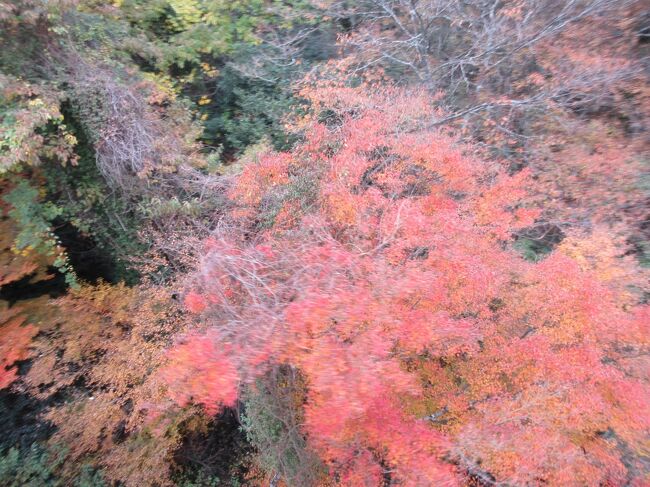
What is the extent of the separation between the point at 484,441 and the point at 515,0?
11476 millimetres

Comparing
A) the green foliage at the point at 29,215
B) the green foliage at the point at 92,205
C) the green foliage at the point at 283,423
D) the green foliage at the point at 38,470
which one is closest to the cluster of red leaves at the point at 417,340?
the green foliage at the point at 283,423

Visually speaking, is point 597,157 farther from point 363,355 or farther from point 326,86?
point 363,355

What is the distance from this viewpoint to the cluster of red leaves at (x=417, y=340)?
6.48 metres

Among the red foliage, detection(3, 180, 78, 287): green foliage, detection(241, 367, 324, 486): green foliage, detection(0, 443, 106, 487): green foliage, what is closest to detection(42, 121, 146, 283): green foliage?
detection(3, 180, 78, 287): green foliage

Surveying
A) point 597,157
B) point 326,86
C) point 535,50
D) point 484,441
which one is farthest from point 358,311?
point 535,50

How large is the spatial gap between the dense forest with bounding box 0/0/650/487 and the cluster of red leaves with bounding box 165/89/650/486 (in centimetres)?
6

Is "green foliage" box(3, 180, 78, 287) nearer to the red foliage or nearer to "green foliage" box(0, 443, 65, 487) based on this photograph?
the red foliage

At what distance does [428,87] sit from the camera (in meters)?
12.0

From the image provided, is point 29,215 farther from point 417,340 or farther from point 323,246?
point 417,340

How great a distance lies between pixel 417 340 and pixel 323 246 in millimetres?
2411

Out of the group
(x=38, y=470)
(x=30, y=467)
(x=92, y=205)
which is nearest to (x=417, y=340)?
(x=92, y=205)

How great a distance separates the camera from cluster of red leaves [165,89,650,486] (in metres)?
6.48

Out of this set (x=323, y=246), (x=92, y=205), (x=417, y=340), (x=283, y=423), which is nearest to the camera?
(x=417, y=340)

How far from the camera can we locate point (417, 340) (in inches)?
296
